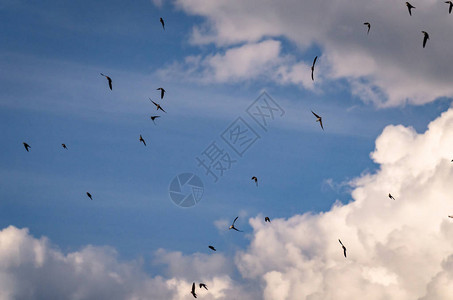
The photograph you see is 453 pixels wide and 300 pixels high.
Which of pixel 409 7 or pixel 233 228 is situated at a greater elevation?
pixel 409 7

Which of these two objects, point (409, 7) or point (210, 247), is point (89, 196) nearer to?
point (210, 247)

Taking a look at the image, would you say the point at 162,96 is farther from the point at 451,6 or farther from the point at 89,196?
the point at 451,6

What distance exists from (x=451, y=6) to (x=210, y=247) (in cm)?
4756

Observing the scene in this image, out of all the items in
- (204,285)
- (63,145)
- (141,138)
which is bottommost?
(204,285)

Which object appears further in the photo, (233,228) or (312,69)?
(233,228)

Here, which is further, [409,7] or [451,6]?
[409,7]

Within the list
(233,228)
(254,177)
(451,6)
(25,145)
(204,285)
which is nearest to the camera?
(451,6)

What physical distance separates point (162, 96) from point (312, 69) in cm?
2914

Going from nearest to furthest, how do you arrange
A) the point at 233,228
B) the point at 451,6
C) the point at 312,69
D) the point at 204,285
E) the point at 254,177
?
1. the point at 312,69
2. the point at 451,6
3. the point at 233,228
4. the point at 204,285
5. the point at 254,177

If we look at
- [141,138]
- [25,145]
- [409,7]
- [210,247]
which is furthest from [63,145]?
[409,7]

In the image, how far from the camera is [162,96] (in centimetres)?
7938

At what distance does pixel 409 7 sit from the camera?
2916 inches

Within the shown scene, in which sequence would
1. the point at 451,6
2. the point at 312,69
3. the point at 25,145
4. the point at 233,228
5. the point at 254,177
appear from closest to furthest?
the point at 312,69
the point at 451,6
the point at 233,228
the point at 254,177
the point at 25,145

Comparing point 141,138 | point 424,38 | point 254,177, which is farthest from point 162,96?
point 424,38
